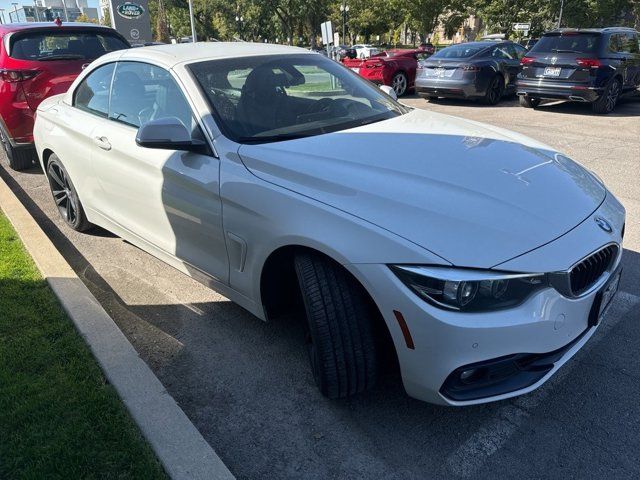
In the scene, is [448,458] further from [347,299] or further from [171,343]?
[171,343]

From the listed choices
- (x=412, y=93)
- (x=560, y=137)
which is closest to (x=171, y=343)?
(x=560, y=137)

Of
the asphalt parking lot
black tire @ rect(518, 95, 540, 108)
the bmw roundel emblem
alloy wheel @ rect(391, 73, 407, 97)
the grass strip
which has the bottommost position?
the asphalt parking lot

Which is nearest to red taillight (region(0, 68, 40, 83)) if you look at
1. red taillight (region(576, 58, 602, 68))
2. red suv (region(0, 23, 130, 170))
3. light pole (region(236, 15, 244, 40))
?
red suv (region(0, 23, 130, 170))

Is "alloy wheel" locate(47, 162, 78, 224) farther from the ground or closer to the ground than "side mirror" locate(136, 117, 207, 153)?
closer to the ground

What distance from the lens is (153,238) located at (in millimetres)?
3580

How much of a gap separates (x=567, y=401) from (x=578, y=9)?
45222 mm

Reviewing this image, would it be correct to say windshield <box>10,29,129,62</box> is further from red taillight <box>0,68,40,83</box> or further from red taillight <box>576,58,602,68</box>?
red taillight <box>576,58,602,68</box>

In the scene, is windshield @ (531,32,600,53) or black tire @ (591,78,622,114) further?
black tire @ (591,78,622,114)

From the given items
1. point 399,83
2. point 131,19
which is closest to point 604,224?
point 399,83

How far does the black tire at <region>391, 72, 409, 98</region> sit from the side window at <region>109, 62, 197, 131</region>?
11828mm

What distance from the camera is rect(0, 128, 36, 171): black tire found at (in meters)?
6.95

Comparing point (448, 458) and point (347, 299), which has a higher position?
point (347, 299)

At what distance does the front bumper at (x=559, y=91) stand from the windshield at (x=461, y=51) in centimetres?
170

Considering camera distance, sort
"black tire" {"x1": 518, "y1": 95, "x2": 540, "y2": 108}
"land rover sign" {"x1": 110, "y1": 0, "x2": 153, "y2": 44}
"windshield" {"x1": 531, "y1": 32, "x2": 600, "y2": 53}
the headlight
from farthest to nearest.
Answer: "land rover sign" {"x1": 110, "y1": 0, "x2": 153, "y2": 44} < "black tire" {"x1": 518, "y1": 95, "x2": 540, "y2": 108} < "windshield" {"x1": 531, "y1": 32, "x2": 600, "y2": 53} < the headlight
